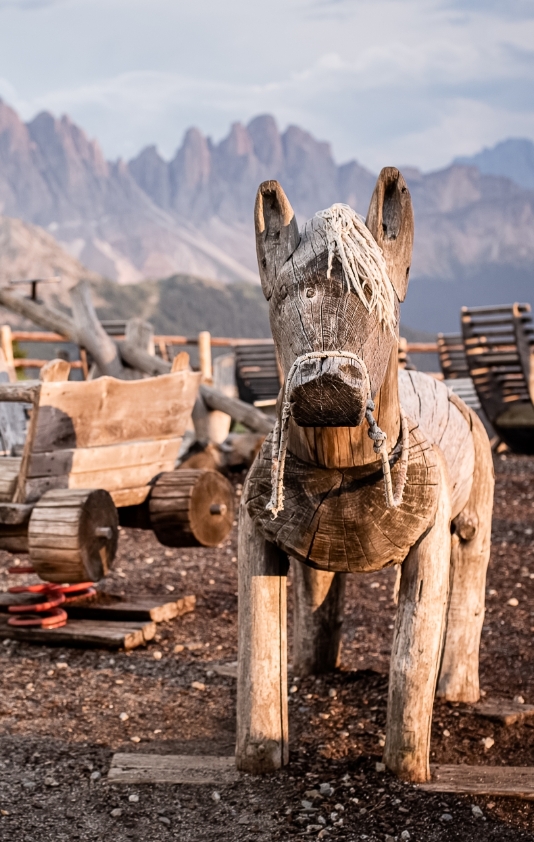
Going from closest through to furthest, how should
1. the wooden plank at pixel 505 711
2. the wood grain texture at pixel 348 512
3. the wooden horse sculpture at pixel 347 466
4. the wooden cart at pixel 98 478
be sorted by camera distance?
the wooden horse sculpture at pixel 347 466
the wood grain texture at pixel 348 512
the wooden plank at pixel 505 711
the wooden cart at pixel 98 478

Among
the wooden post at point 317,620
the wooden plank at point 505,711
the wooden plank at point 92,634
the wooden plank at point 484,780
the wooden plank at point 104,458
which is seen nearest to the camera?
the wooden plank at point 484,780

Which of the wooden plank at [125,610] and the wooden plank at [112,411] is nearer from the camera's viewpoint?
the wooden plank at [112,411]

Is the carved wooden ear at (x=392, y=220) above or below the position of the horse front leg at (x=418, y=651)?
above

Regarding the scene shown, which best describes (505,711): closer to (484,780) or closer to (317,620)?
(484,780)

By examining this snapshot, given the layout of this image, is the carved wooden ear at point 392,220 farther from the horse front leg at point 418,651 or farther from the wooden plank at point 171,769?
the wooden plank at point 171,769

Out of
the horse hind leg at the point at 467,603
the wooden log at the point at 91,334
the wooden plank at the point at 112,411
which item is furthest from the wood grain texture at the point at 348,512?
the wooden log at the point at 91,334

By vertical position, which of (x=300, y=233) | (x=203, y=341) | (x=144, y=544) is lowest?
(x=144, y=544)

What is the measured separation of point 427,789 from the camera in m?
3.19

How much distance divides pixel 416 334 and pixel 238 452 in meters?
45.0

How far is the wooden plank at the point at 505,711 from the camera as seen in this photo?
155 inches

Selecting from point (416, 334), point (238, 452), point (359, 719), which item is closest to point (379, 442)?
point (359, 719)

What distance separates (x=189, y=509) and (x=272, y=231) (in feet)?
8.20

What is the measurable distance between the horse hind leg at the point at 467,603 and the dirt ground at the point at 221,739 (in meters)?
0.13

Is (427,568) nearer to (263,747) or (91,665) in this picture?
(263,747)
